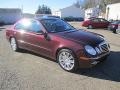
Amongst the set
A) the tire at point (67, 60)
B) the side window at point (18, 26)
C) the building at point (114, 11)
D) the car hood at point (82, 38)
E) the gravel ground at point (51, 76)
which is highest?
the building at point (114, 11)

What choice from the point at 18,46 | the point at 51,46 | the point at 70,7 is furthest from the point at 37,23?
the point at 70,7

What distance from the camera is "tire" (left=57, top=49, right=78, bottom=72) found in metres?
6.27

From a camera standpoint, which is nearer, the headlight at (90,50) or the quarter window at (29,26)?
the headlight at (90,50)

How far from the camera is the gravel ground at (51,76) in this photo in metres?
5.34

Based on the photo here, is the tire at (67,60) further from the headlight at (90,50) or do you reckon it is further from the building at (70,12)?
the building at (70,12)

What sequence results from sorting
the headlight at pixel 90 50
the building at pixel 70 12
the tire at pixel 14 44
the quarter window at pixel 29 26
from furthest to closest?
the building at pixel 70 12, the tire at pixel 14 44, the quarter window at pixel 29 26, the headlight at pixel 90 50

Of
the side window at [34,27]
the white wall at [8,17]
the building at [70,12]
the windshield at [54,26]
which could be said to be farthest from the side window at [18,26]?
the building at [70,12]

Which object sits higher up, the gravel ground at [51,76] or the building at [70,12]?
the building at [70,12]

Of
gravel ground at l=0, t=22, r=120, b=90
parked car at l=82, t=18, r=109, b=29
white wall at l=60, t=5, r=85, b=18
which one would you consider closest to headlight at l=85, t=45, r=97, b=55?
gravel ground at l=0, t=22, r=120, b=90

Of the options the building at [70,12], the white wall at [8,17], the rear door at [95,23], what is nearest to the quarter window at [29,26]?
the rear door at [95,23]

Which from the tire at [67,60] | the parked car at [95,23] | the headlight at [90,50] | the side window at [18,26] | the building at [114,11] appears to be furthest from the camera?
the building at [114,11]

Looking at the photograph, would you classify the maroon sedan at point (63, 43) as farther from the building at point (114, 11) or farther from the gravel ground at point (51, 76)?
the building at point (114, 11)

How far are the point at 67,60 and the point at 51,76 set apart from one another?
773mm

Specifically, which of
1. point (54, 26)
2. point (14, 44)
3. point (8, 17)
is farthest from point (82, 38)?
point (8, 17)
